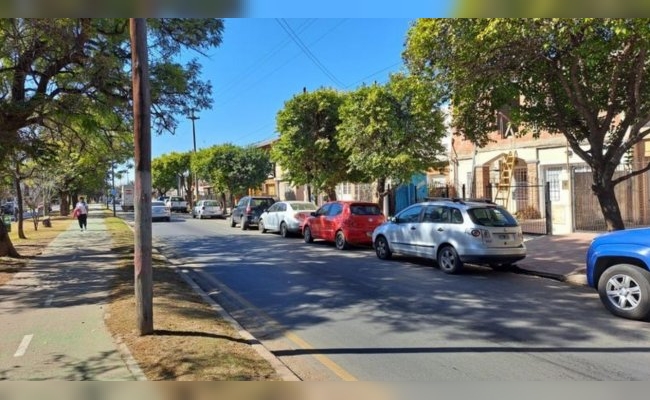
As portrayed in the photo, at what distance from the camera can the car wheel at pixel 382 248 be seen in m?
14.0

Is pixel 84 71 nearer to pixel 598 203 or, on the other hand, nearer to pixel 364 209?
pixel 364 209

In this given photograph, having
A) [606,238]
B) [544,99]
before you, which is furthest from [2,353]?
[544,99]

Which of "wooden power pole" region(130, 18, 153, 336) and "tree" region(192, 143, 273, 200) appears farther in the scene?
"tree" region(192, 143, 273, 200)

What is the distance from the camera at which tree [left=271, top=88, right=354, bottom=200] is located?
2477 centimetres

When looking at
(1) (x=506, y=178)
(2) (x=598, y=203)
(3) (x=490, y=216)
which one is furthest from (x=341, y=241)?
(1) (x=506, y=178)

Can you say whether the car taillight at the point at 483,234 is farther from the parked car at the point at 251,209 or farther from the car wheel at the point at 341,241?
the parked car at the point at 251,209

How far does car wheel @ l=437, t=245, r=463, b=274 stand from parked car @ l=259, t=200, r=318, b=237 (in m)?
8.71

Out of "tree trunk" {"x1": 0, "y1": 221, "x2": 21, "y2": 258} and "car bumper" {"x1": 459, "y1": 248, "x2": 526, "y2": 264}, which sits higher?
"tree trunk" {"x1": 0, "y1": 221, "x2": 21, "y2": 258}

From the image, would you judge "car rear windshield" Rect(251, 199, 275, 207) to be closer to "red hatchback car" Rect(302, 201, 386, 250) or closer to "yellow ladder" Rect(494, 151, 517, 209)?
"red hatchback car" Rect(302, 201, 386, 250)

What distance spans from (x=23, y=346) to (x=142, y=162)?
250 cm

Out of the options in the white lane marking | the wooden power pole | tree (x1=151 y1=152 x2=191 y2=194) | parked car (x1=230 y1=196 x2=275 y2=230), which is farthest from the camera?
tree (x1=151 y1=152 x2=191 y2=194)

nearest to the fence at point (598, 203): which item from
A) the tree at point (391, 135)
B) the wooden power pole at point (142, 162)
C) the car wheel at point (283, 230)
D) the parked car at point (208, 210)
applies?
the tree at point (391, 135)

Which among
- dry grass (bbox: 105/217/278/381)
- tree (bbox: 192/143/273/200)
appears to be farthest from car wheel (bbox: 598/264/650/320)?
tree (bbox: 192/143/273/200)

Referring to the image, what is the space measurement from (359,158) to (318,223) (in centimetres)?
385
